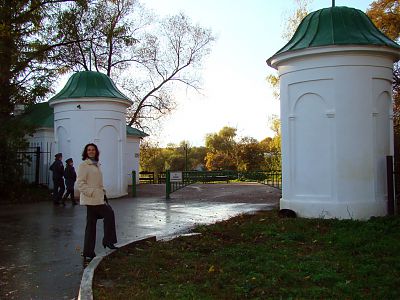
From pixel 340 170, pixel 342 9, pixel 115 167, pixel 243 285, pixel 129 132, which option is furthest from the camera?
pixel 129 132

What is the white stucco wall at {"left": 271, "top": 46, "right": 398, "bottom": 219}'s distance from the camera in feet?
39.9

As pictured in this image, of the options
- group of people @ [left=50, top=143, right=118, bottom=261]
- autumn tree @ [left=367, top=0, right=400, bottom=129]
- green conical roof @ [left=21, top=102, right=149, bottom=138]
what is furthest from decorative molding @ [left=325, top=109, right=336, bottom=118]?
green conical roof @ [left=21, top=102, right=149, bottom=138]

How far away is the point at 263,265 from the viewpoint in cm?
748

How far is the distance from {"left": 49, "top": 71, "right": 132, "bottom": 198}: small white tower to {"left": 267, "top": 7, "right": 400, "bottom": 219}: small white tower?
378 inches

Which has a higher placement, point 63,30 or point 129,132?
point 63,30

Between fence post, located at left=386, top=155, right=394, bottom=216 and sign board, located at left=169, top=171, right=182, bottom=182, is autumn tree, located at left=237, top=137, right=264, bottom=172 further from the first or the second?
fence post, located at left=386, top=155, right=394, bottom=216

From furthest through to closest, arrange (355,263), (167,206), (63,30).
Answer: (63,30) → (167,206) → (355,263)

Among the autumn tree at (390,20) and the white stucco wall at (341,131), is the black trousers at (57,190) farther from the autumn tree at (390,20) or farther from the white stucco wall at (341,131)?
the autumn tree at (390,20)

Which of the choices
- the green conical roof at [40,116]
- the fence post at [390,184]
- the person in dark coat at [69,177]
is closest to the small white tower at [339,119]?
the fence post at [390,184]

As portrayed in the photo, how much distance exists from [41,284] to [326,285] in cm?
395

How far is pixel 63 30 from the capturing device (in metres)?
22.4

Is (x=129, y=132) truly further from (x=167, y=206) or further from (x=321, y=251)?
(x=321, y=251)

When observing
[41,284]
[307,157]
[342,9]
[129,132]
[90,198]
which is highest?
[342,9]

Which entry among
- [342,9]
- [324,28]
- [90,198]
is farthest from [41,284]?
[342,9]
